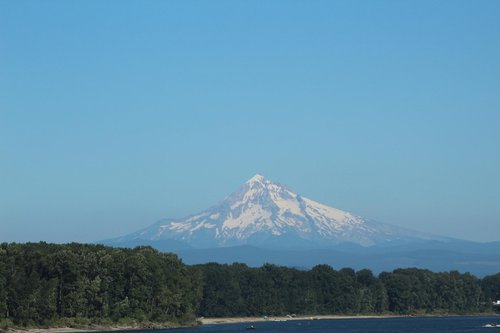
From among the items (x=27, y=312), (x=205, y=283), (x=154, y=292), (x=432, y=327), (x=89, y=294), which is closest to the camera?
(x=27, y=312)

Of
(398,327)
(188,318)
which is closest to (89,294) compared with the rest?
(188,318)

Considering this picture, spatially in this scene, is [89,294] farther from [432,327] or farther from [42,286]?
[432,327]

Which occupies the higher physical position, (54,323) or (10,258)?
(10,258)

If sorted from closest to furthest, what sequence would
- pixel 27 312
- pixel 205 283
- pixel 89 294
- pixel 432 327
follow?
pixel 27 312
pixel 89 294
pixel 432 327
pixel 205 283

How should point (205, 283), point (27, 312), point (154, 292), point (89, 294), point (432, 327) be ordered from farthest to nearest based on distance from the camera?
1. point (205, 283)
2. point (432, 327)
3. point (154, 292)
4. point (89, 294)
5. point (27, 312)

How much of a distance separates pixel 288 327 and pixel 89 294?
130ft

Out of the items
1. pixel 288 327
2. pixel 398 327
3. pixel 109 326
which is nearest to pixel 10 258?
pixel 109 326

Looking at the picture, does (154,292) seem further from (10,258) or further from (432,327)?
(432,327)

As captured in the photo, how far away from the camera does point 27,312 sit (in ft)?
464

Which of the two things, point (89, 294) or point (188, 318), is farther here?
point (188, 318)

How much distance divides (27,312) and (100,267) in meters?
15.1

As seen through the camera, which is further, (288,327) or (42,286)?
(288,327)

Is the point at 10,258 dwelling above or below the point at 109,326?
above

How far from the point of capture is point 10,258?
5689 inches
